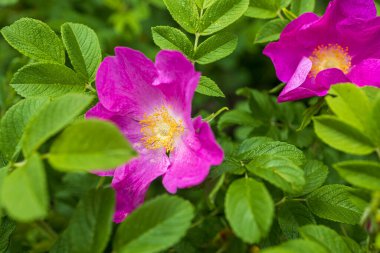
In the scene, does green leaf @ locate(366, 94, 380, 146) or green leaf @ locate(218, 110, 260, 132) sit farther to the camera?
green leaf @ locate(218, 110, 260, 132)

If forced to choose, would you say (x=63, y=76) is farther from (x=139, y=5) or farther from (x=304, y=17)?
(x=139, y=5)

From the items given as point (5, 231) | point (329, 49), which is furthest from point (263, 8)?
point (5, 231)

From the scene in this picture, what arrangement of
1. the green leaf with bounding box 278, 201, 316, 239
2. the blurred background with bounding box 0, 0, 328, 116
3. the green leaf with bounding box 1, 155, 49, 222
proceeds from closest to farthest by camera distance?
the green leaf with bounding box 1, 155, 49, 222, the green leaf with bounding box 278, 201, 316, 239, the blurred background with bounding box 0, 0, 328, 116

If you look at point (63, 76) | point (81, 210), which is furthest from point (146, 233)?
point (63, 76)

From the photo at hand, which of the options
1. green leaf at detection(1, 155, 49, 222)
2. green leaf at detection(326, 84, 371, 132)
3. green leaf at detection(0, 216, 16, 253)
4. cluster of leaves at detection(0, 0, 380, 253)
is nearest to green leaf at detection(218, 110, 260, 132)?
cluster of leaves at detection(0, 0, 380, 253)

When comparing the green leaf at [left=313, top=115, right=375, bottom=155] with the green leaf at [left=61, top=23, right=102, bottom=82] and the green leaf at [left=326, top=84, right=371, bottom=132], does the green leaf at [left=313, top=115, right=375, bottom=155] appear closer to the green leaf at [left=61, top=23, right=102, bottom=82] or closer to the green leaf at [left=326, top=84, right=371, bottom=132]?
the green leaf at [left=326, top=84, right=371, bottom=132]

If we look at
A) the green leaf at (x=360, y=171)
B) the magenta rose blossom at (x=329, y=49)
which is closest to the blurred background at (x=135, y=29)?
the magenta rose blossom at (x=329, y=49)

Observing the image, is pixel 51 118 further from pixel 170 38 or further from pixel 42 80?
pixel 170 38

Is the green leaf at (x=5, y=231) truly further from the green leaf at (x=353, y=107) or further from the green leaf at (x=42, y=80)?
the green leaf at (x=353, y=107)
